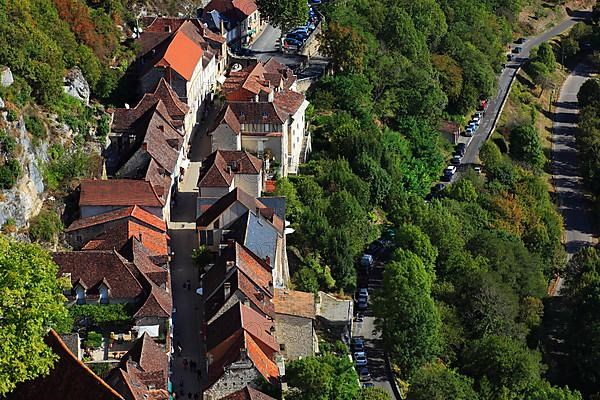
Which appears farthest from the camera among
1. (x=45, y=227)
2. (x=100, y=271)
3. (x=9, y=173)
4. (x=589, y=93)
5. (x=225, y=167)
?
(x=589, y=93)

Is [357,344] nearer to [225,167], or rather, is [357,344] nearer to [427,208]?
[225,167]

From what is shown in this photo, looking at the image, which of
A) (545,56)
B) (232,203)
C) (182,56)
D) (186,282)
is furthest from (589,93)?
(186,282)

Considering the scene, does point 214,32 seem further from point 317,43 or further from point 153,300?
point 153,300

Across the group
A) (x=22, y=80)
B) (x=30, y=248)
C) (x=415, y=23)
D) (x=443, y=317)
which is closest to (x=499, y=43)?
(x=415, y=23)

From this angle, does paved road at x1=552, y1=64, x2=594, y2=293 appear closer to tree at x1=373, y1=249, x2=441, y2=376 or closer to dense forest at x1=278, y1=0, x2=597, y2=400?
dense forest at x1=278, y1=0, x2=597, y2=400

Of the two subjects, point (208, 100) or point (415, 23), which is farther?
point (415, 23)

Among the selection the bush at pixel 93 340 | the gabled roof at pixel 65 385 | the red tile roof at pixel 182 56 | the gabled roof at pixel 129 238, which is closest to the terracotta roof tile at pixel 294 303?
the gabled roof at pixel 129 238

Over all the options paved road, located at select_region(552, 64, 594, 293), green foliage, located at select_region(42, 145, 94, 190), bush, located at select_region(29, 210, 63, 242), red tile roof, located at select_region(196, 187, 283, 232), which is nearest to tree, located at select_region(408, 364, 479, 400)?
red tile roof, located at select_region(196, 187, 283, 232)
